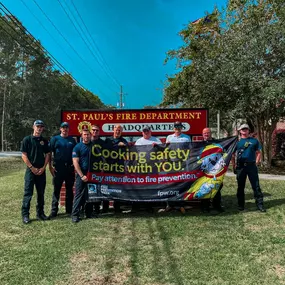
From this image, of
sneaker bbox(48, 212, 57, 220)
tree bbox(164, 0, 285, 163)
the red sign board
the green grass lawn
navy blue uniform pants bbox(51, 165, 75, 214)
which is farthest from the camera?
tree bbox(164, 0, 285, 163)

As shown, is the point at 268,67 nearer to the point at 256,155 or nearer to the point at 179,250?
the point at 256,155

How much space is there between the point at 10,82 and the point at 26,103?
3.56m

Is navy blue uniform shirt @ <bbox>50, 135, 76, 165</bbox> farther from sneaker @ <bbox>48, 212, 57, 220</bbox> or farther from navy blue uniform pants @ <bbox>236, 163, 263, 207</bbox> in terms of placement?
navy blue uniform pants @ <bbox>236, 163, 263, 207</bbox>

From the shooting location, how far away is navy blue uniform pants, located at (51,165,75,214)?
6859 mm

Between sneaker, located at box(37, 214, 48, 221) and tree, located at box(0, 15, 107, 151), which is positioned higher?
tree, located at box(0, 15, 107, 151)

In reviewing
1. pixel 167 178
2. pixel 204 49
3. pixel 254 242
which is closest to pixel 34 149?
pixel 167 178

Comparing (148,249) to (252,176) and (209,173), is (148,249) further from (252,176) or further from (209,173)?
(252,176)

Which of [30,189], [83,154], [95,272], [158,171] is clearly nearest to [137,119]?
[158,171]

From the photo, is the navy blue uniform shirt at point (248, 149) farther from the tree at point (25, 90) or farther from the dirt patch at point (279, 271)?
the tree at point (25, 90)

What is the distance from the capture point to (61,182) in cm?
693

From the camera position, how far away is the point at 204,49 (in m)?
16.2

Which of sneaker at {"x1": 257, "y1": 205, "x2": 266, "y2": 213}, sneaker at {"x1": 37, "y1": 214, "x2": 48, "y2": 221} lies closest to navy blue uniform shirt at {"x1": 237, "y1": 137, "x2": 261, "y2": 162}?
sneaker at {"x1": 257, "y1": 205, "x2": 266, "y2": 213}

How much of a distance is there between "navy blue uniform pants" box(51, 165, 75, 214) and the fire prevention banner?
0.56 metres

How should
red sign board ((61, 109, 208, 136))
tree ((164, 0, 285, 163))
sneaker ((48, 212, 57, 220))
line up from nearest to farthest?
sneaker ((48, 212, 57, 220)) → red sign board ((61, 109, 208, 136)) → tree ((164, 0, 285, 163))
